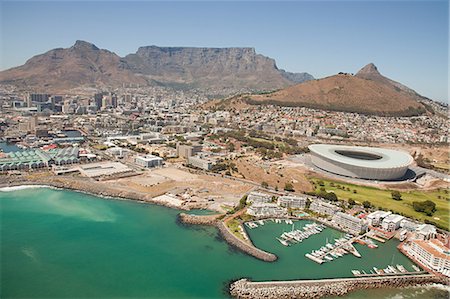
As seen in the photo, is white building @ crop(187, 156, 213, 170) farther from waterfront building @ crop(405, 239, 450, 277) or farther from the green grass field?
waterfront building @ crop(405, 239, 450, 277)

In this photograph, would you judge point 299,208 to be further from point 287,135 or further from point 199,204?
point 287,135

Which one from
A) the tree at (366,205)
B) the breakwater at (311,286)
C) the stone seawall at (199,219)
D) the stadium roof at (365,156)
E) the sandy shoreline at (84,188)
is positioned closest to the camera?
the breakwater at (311,286)

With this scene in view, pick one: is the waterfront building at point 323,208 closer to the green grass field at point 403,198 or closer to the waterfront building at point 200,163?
the green grass field at point 403,198

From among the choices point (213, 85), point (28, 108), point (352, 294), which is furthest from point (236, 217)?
point (213, 85)

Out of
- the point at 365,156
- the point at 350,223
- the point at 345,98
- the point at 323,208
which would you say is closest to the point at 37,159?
the point at 323,208

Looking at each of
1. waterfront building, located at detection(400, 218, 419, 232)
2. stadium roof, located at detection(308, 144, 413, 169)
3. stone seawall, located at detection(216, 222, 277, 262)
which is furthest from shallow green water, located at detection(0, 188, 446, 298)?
stadium roof, located at detection(308, 144, 413, 169)

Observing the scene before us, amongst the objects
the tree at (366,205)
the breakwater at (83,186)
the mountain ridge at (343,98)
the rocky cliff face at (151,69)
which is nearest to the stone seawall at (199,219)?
the breakwater at (83,186)
